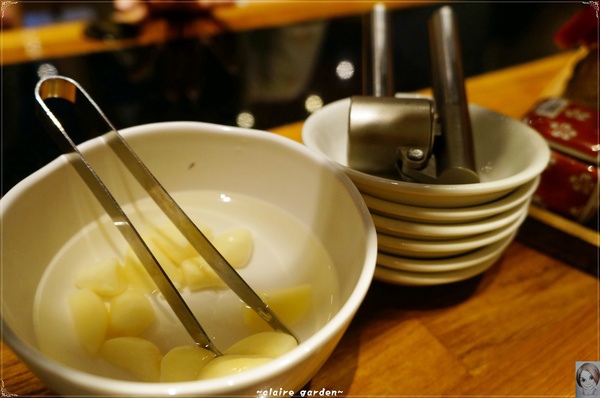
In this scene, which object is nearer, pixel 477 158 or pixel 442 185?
pixel 442 185

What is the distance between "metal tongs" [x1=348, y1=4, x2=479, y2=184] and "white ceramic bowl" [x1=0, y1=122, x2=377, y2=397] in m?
0.07

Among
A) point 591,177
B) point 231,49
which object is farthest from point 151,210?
point 231,49

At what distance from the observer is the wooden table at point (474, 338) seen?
1.46 feet

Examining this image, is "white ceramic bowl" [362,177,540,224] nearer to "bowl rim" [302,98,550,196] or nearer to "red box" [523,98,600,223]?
"bowl rim" [302,98,550,196]

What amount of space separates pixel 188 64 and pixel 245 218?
1.99 ft

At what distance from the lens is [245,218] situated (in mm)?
545

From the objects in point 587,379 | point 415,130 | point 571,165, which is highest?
point 415,130

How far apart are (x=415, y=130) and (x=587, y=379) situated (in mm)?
293

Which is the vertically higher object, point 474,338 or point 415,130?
point 415,130

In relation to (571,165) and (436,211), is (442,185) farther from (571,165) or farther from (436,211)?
(571,165)

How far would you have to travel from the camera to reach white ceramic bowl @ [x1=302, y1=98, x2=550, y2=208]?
0.45 meters

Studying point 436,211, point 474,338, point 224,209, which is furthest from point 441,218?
point 224,209

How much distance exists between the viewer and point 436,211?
46 cm

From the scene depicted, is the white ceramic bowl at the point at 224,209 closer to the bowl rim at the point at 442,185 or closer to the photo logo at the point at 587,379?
the bowl rim at the point at 442,185
